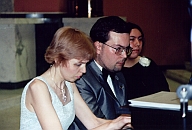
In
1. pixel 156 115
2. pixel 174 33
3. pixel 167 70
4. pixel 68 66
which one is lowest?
pixel 167 70

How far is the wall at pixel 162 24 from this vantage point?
8.76 m

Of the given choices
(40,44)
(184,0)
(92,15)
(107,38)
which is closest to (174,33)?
(184,0)

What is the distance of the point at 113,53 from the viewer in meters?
2.49

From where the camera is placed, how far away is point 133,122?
6.10ft

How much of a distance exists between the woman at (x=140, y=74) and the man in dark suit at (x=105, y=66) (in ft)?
2.70

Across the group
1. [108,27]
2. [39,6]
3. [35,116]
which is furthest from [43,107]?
[39,6]

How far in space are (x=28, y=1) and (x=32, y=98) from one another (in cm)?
569

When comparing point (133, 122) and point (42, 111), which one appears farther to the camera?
point (42, 111)

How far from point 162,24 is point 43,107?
726 centimetres

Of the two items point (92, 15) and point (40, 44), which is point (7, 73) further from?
point (92, 15)

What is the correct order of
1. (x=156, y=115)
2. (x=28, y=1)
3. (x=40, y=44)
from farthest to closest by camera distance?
(x=28, y=1) < (x=40, y=44) < (x=156, y=115)

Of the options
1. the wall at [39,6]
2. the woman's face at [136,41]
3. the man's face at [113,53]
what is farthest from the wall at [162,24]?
the man's face at [113,53]

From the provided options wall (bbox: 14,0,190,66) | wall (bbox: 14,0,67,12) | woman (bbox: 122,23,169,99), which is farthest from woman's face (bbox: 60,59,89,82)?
wall (bbox: 14,0,190,66)

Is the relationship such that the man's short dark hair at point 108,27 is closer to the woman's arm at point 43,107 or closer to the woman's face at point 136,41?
the woman's arm at point 43,107
